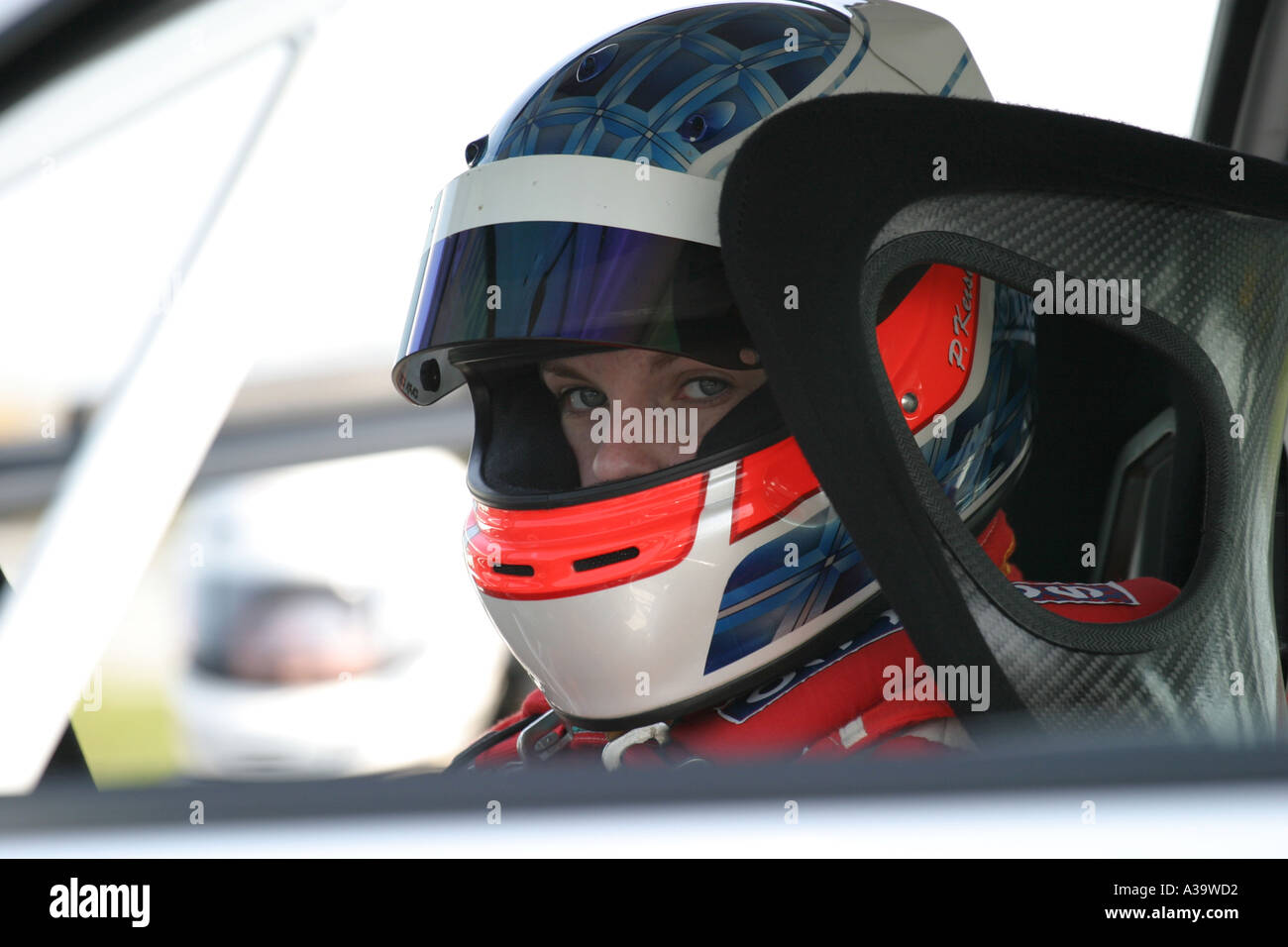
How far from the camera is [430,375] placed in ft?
4.36

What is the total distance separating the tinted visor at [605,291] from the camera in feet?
3.17

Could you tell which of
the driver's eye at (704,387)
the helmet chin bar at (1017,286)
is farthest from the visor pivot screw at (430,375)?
the helmet chin bar at (1017,286)

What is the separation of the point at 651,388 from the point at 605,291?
0.14 m

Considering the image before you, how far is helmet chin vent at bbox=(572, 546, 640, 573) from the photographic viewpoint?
1.00 meters

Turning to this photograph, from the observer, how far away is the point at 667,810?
54 centimetres

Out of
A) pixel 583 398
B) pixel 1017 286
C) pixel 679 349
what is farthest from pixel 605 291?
pixel 1017 286

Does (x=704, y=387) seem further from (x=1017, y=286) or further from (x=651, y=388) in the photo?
(x=1017, y=286)

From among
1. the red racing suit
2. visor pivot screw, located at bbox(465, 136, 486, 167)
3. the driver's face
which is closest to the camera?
the red racing suit

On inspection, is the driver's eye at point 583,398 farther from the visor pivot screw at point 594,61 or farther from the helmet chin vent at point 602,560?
the visor pivot screw at point 594,61

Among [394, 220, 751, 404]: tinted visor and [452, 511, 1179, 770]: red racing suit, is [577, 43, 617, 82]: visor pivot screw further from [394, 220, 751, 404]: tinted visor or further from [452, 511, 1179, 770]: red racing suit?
[452, 511, 1179, 770]: red racing suit

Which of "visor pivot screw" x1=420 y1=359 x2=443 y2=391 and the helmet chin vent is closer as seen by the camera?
the helmet chin vent

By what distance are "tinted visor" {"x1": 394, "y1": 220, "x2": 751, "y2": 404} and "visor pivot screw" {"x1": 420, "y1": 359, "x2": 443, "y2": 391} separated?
30 cm

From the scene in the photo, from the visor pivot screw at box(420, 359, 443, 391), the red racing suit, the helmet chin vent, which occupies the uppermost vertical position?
the visor pivot screw at box(420, 359, 443, 391)

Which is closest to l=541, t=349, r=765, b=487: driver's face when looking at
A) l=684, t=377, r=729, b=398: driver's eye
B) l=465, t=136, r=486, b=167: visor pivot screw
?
l=684, t=377, r=729, b=398: driver's eye
